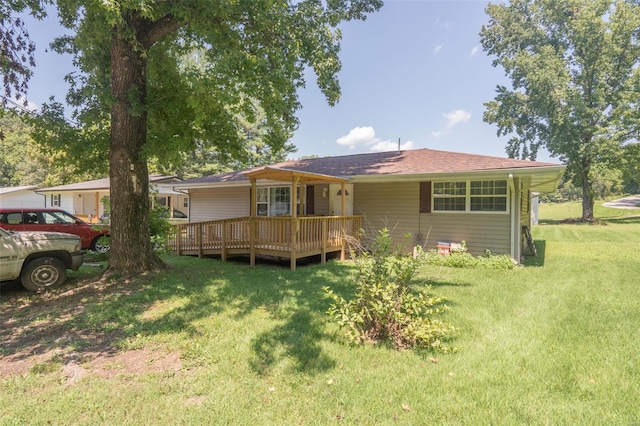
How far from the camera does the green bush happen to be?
3740 mm

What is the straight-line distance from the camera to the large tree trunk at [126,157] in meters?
6.55

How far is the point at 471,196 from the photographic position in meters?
9.12

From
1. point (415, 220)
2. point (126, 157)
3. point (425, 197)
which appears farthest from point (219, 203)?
point (425, 197)

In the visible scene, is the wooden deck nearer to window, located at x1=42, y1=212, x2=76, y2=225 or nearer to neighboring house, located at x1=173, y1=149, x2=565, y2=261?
neighboring house, located at x1=173, y1=149, x2=565, y2=261

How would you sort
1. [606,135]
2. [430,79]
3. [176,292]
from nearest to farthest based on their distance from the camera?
[176,292] < [430,79] < [606,135]

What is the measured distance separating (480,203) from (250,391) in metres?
8.13

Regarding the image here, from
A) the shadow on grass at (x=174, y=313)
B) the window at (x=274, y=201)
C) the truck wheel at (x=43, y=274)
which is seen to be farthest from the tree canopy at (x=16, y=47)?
the window at (x=274, y=201)

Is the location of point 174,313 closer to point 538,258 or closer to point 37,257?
point 37,257

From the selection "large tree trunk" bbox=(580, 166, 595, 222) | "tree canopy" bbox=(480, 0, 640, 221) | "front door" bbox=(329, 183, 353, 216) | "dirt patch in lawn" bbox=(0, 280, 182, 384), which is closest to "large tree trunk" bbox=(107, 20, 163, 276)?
"dirt patch in lawn" bbox=(0, 280, 182, 384)

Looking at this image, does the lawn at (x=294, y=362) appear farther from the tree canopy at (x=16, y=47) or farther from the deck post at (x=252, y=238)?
the tree canopy at (x=16, y=47)

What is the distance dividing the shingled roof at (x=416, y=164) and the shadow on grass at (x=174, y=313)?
12.3 ft

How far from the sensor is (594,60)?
957 inches

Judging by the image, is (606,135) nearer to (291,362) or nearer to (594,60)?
(594,60)

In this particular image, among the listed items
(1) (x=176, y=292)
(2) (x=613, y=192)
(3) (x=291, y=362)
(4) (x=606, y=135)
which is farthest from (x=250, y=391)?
(2) (x=613, y=192)
